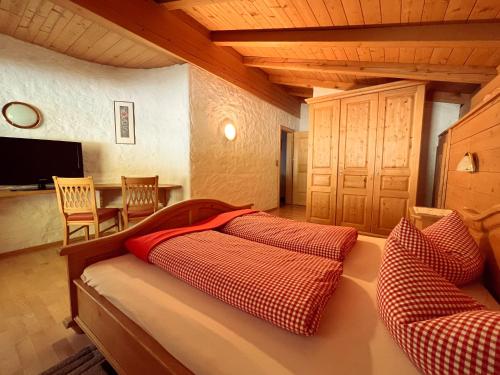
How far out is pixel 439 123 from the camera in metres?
3.49

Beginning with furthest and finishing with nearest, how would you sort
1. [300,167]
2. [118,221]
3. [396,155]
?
1. [300,167]
2. [396,155]
3. [118,221]

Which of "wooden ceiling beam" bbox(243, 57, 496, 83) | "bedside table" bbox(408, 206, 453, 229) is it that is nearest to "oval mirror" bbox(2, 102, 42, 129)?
"wooden ceiling beam" bbox(243, 57, 496, 83)

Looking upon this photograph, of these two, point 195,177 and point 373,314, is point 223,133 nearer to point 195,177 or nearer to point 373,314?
point 195,177

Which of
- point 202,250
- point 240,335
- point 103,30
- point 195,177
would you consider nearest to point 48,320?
point 202,250

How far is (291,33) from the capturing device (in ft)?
8.96

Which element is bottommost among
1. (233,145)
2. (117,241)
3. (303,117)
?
(117,241)

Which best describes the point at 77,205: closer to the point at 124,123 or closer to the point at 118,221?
the point at 118,221

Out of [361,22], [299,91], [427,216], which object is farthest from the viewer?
[299,91]

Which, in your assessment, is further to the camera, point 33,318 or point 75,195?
point 75,195

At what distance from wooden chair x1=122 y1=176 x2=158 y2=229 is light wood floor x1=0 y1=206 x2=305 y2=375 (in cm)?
81

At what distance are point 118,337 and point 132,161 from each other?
302 cm

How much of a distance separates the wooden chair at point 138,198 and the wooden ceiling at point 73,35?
154 centimetres

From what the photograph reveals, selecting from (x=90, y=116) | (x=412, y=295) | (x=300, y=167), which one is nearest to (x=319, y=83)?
(x=300, y=167)

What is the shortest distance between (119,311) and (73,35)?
10.1 ft
